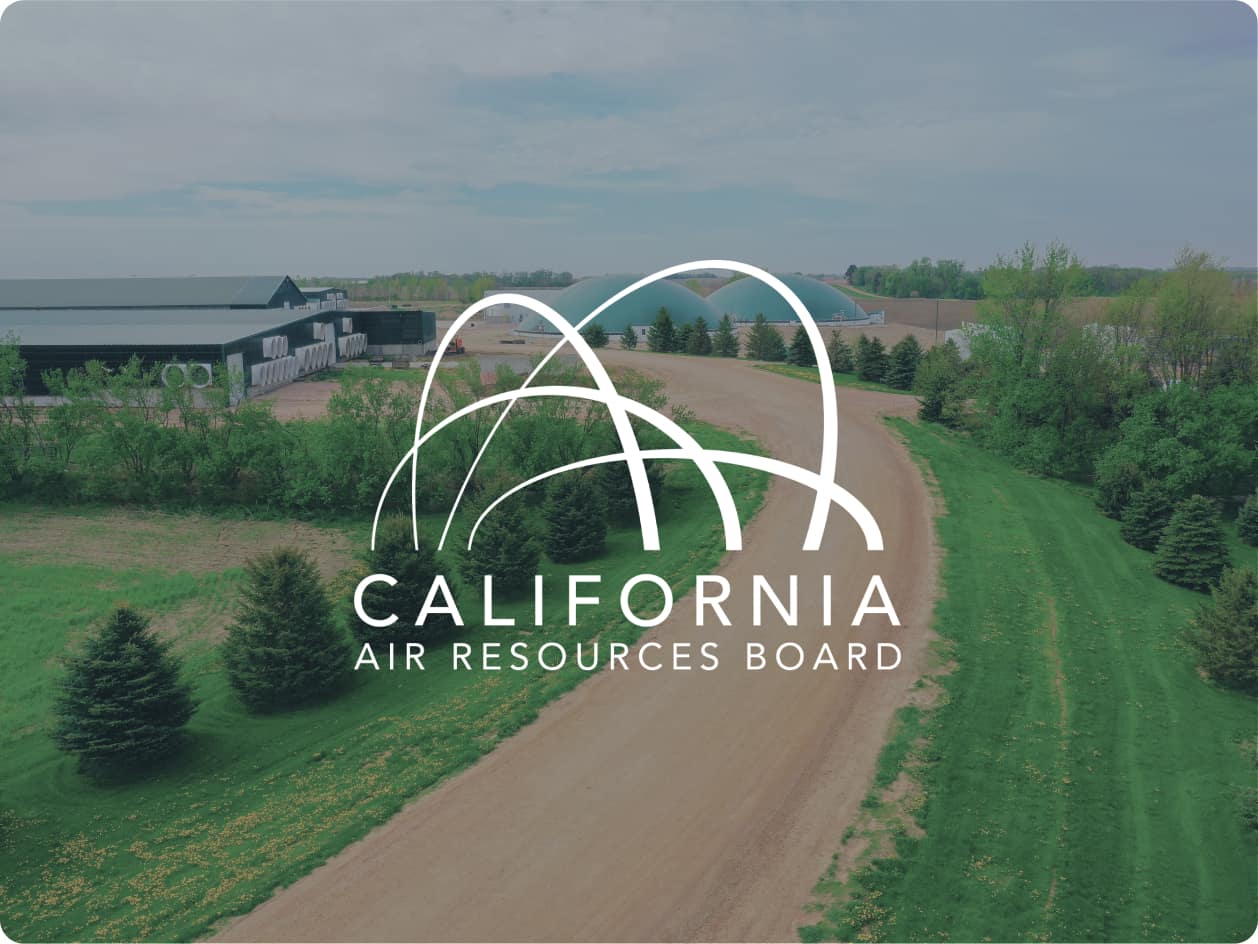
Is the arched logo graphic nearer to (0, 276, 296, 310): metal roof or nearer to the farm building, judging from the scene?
(0, 276, 296, 310): metal roof

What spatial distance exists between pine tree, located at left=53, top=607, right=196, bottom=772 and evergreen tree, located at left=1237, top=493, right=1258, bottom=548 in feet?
112

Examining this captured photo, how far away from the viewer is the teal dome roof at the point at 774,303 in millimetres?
99312

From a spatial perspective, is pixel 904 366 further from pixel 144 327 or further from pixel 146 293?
pixel 146 293

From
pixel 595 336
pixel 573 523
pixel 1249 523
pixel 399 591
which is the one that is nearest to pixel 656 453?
pixel 573 523

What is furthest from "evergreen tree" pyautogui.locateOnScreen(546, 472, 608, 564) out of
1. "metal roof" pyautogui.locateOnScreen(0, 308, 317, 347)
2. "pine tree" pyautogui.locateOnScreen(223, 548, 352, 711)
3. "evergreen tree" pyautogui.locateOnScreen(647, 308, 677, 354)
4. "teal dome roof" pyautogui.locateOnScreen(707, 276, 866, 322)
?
"teal dome roof" pyautogui.locateOnScreen(707, 276, 866, 322)

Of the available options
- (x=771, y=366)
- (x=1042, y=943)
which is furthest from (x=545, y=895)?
(x=771, y=366)

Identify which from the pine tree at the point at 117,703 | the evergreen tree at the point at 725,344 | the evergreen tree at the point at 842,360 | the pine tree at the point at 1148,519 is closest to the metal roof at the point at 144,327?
the evergreen tree at the point at 725,344

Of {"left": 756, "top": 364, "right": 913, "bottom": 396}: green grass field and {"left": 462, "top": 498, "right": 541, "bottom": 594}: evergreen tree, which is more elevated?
{"left": 756, "top": 364, "right": 913, "bottom": 396}: green grass field

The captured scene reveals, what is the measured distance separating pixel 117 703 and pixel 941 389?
4113 cm

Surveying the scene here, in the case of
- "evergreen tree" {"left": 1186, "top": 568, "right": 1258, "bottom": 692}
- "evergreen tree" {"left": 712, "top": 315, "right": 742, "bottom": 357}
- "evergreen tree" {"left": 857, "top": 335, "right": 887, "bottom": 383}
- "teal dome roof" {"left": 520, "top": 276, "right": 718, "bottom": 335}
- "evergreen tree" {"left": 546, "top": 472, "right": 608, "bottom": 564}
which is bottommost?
"evergreen tree" {"left": 1186, "top": 568, "right": 1258, "bottom": 692}

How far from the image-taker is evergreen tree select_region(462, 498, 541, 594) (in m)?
24.9

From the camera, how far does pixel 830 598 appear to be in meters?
23.6

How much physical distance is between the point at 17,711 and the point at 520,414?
18.1m

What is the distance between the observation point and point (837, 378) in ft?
202
